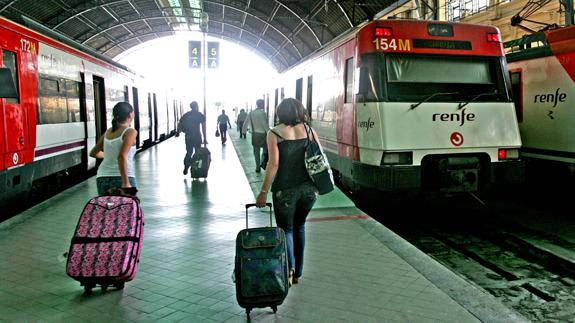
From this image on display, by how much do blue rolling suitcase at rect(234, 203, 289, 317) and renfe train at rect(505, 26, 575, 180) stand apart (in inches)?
253

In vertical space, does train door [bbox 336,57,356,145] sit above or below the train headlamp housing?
below

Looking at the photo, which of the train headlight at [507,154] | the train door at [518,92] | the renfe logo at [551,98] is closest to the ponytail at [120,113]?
the train headlight at [507,154]

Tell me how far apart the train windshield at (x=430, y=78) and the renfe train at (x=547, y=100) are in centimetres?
142

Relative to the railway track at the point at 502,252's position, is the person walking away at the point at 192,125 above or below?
above

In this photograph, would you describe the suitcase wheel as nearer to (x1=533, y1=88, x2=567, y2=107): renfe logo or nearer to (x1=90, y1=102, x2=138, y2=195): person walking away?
(x1=90, y1=102, x2=138, y2=195): person walking away

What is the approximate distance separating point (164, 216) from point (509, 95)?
546 cm

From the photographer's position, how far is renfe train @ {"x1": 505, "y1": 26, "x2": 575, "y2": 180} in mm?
8375

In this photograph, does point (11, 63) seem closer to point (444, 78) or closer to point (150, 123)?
point (444, 78)

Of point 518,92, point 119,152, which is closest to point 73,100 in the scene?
point 119,152

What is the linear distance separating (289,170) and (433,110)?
3.76m

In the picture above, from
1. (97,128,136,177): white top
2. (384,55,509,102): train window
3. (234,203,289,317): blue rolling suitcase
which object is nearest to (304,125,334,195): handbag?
(234,203,289,317): blue rolling suitcase

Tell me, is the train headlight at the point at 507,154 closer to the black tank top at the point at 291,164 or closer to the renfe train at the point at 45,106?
the black tank top at the point at 291,164

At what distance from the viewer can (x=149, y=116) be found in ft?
73.5

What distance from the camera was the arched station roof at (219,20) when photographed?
1038 inches
